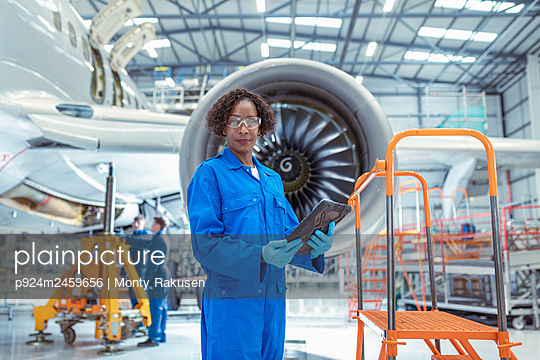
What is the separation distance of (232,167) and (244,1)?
15.7 m

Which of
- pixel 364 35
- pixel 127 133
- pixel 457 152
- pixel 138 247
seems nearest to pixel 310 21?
pixel 364 35

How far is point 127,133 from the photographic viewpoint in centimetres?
400

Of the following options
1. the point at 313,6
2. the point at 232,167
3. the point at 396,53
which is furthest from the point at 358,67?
the point at 232,167

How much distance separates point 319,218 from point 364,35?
17.8m

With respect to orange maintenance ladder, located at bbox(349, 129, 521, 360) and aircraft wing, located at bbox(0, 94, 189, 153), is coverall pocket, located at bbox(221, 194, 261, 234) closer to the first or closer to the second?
orange maintenance ladder, located at bbox(349, 129, 521, 360)

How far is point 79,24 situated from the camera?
17.9 feet

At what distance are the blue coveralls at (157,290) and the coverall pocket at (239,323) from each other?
3.69 meters

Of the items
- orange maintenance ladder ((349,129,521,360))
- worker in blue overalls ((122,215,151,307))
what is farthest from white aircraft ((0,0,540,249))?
orange maintenance ladder ((349,129,521,360))

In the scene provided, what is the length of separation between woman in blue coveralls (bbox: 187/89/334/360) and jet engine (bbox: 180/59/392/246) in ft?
4.78

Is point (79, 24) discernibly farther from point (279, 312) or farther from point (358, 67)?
point (358, 67)

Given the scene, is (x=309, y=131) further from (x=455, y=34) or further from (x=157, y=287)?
(x=455, y=34)

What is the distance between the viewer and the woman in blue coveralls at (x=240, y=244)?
1.31 meters

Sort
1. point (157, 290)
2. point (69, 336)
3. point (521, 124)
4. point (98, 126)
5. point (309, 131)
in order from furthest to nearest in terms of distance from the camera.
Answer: point (521, 124) < point (157, 290) < point (69, 336) < point (98, 126) < point (309, 131)

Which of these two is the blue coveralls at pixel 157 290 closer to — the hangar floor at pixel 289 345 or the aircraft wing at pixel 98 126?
the hangar floor at pixel 289 345
